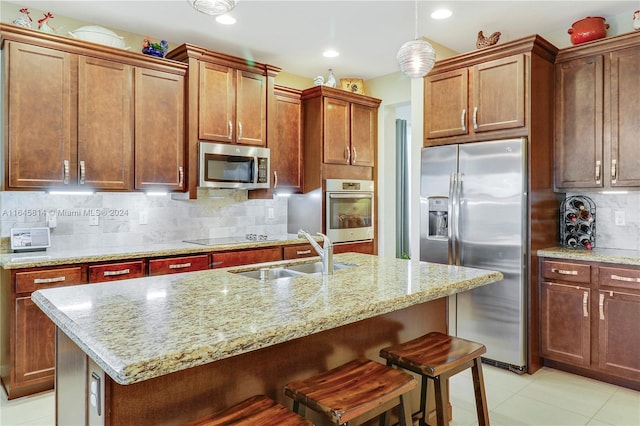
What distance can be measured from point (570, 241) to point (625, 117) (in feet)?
3.43

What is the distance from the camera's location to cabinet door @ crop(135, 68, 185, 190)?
3.52 meters

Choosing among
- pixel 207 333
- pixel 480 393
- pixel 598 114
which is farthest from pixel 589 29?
pixel 207 333

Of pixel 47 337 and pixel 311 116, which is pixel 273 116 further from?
pixel 47 337

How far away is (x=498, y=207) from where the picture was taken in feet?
10.9

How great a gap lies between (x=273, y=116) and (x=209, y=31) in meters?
0.97

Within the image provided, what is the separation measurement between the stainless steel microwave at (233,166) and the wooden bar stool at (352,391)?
8.48ft

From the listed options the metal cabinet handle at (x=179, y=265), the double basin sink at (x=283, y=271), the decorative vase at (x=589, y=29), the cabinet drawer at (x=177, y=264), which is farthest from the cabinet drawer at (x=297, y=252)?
the decorative vase at (x=589, y=29)

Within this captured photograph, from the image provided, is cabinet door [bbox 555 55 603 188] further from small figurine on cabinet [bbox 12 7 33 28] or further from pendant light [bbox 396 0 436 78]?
small figurine on cabinet [bbox 12 7 33 28]

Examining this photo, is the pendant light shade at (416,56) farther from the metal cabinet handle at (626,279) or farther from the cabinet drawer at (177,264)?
the cabinet drawer at (177,264)

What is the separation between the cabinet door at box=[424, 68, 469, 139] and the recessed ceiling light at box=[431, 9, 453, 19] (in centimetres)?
45

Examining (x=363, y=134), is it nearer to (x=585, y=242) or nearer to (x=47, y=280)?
(x=585, y=242)

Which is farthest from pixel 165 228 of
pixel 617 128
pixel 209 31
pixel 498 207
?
A: pixel 617 128

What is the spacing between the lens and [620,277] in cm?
296

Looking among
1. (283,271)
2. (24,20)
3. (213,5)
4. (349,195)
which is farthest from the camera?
(349,195)
